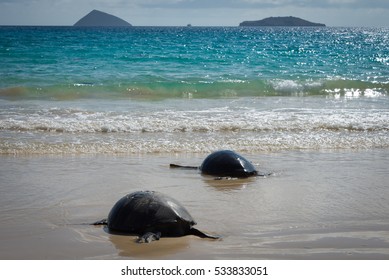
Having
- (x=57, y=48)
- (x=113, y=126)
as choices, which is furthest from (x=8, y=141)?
(x=57, y=48)

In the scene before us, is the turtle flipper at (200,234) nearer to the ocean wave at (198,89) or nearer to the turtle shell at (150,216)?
the turtle shell at (150,216)

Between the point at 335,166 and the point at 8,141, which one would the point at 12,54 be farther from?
the point at 335,166

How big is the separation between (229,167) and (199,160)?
52.9 inches

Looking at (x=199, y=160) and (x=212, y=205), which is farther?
(x=199, y=160)

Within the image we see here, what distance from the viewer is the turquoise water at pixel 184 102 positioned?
11000mm

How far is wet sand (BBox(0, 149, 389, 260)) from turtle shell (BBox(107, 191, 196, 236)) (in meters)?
0.11

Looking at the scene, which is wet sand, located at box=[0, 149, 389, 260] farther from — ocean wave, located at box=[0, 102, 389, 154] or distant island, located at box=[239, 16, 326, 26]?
distant island, located at box=[239, 16, 326, 26]

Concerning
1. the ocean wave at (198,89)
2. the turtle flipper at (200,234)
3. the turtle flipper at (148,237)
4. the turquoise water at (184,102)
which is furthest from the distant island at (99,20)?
the turtle flipper at (148,237)

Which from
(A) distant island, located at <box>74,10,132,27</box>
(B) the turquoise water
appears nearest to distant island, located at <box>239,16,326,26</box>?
(A) distant island, located at <box>74,10,132,27</box>

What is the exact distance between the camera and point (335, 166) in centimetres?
909

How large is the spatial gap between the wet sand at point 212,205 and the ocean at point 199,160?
0.02 metres

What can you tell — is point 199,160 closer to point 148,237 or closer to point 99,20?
point 148,237

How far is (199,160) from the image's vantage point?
31.3 ft

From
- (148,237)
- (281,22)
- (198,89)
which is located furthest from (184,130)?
(281,22)
